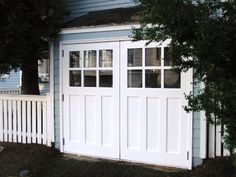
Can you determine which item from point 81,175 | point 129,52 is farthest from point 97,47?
point 81,175

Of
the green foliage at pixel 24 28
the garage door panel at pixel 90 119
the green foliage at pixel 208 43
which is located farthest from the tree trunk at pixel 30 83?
the green foliage at pixel 208 43

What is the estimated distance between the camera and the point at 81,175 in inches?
282

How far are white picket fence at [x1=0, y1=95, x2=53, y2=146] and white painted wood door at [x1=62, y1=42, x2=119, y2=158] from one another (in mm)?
646

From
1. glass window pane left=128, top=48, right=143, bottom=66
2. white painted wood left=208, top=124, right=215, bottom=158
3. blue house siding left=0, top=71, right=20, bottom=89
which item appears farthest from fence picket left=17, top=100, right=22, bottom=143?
blue house siding left=0, top=71, right=20, bottom=89

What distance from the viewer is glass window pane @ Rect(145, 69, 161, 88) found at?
23.3 feet

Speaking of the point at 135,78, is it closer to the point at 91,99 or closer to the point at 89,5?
the point at 91,99

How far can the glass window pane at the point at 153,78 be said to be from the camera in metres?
7.09

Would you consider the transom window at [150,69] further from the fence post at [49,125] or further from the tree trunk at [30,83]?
the tree trunk at [30,83]

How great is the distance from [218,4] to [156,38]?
2.71ft

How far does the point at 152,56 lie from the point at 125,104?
3.38 feet

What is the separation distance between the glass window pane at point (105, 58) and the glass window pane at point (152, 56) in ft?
2.57

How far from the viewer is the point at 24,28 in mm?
7727

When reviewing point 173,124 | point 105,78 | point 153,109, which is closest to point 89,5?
point 105,78

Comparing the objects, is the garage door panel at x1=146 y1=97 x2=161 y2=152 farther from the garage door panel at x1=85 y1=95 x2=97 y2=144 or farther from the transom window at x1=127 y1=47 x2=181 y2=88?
the garage door panel at x1=85 y1=95 x2=97 y2=144
